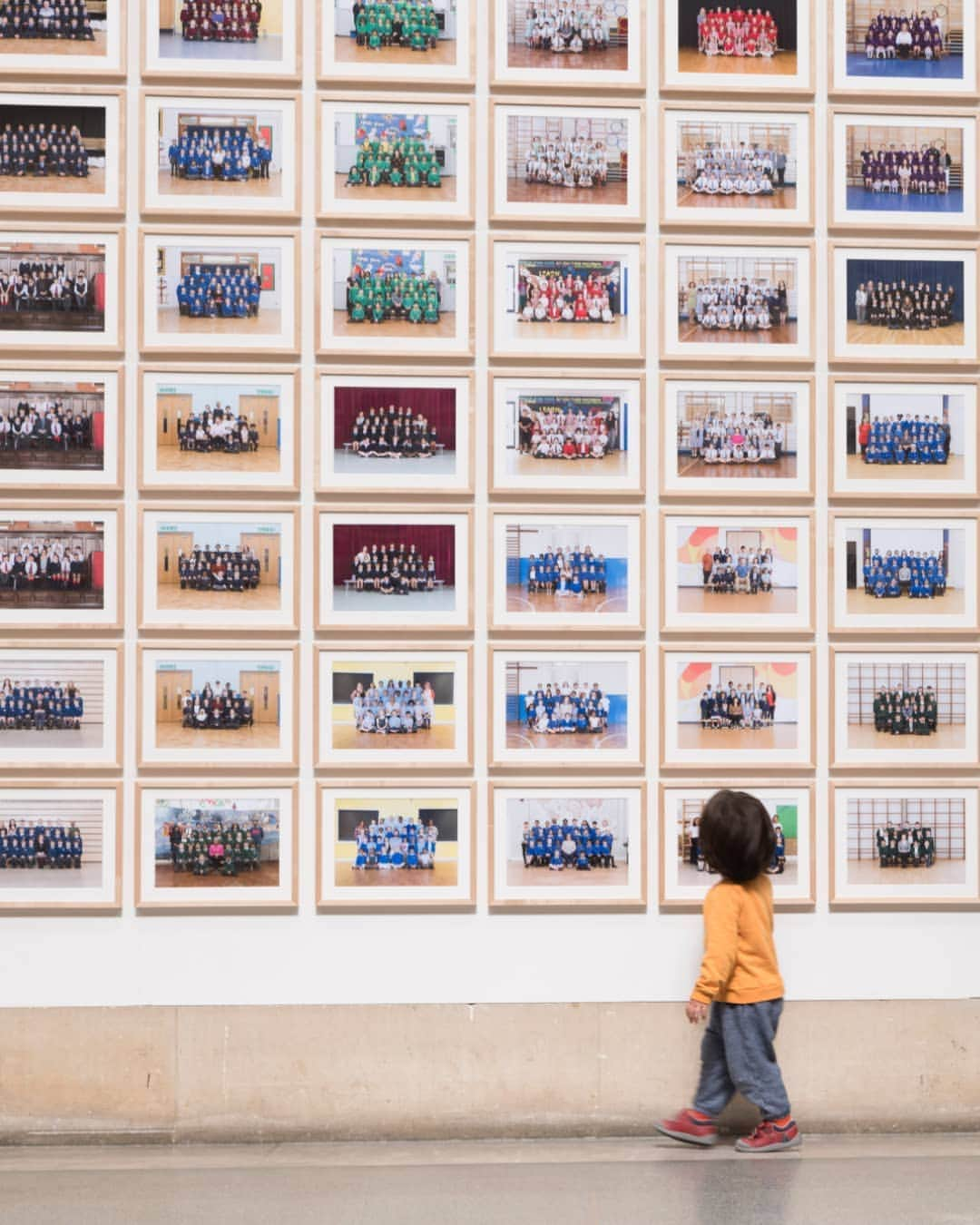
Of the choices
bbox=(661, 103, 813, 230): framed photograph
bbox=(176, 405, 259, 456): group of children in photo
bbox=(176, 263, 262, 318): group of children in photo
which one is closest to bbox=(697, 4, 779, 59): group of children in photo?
bbox=(661, 103, 813, 230): framed photograph

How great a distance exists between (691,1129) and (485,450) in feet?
7.03

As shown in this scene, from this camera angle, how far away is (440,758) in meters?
4.45

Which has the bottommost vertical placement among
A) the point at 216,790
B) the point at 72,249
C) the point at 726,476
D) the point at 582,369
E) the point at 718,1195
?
the point at 718,1195

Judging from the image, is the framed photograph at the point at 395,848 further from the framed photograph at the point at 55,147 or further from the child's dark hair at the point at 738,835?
the framed photograph at the point at 55,147

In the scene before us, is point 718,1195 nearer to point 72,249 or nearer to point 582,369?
point 582,369

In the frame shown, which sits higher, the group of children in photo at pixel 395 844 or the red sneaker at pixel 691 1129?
the group of children in photo at pixel 395 844

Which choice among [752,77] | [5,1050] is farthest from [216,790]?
[752,77]

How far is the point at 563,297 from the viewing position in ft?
14.6

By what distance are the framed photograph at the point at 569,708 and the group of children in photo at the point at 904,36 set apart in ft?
6.70

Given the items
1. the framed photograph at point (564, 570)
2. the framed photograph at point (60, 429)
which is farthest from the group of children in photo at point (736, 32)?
the framed photograph at point (60, 429)

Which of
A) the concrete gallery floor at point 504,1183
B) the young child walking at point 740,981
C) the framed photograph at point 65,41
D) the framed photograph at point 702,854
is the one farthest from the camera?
the framed photograph at point 702,854

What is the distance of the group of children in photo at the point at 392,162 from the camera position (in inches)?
174

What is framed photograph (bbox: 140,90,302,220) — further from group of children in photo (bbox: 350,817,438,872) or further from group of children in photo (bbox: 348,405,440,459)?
group of children in photo (bbox: 350,817,438,872)

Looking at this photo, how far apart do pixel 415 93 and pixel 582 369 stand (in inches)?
38.7
